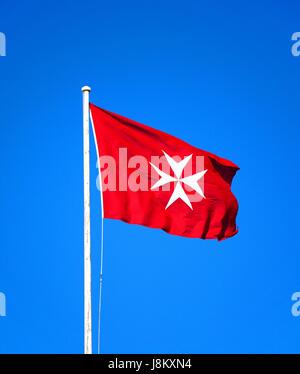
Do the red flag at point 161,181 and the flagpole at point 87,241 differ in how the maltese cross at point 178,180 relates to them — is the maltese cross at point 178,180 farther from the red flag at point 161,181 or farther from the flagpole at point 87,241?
the flagpole at point 87,241

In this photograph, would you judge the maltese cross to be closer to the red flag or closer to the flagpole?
the red flag

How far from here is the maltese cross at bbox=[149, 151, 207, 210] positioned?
19000mm

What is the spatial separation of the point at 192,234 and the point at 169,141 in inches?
104

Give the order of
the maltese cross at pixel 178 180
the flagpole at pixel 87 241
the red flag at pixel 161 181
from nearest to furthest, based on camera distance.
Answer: the flagpole at pixel 87 241, the red flag at pixel 161 181, the maltese cross at pixel 178 180

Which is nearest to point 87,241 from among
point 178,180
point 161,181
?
point 161,181

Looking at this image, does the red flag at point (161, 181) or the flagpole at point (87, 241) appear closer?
the flagpole at point (87, 241)

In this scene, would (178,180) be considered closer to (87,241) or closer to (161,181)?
(161,181)

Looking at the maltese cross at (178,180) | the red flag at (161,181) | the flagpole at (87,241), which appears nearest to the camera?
the flagpole at (87,241)

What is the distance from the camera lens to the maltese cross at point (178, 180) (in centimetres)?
1900

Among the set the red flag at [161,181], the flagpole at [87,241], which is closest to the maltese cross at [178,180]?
the red flag at [161,181]

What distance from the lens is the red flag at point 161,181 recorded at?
17.9 meters
